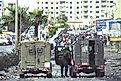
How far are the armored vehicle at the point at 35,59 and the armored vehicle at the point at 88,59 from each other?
45.4 inches

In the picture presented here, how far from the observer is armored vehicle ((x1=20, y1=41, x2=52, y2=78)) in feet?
64.8

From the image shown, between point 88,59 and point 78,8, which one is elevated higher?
point 78,8

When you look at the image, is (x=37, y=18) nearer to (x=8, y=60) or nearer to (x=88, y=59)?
(x=8, y=60)

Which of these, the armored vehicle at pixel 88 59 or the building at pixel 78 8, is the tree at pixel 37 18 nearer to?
the armored vehicle at pixel 88 59

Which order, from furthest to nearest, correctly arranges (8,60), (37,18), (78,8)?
1. (78,8)
2. (37,18)
3. (8,60)

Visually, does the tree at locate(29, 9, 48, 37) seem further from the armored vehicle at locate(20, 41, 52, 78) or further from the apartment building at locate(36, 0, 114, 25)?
the apartment building at locate(36, 0, 114, 25)

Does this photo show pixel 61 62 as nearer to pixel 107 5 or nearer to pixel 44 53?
pixel 44 53

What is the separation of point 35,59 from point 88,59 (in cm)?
232

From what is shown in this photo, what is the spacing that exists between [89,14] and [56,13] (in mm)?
11727

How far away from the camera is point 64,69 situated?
22.8m

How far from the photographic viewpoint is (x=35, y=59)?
65.4 feet

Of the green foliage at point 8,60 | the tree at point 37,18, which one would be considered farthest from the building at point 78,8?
the green foliage at point 8,60

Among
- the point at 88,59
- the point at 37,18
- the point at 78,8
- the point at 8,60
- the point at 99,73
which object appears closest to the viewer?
the point at 88,59

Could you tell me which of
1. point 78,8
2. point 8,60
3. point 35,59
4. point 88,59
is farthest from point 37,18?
point 78,8
